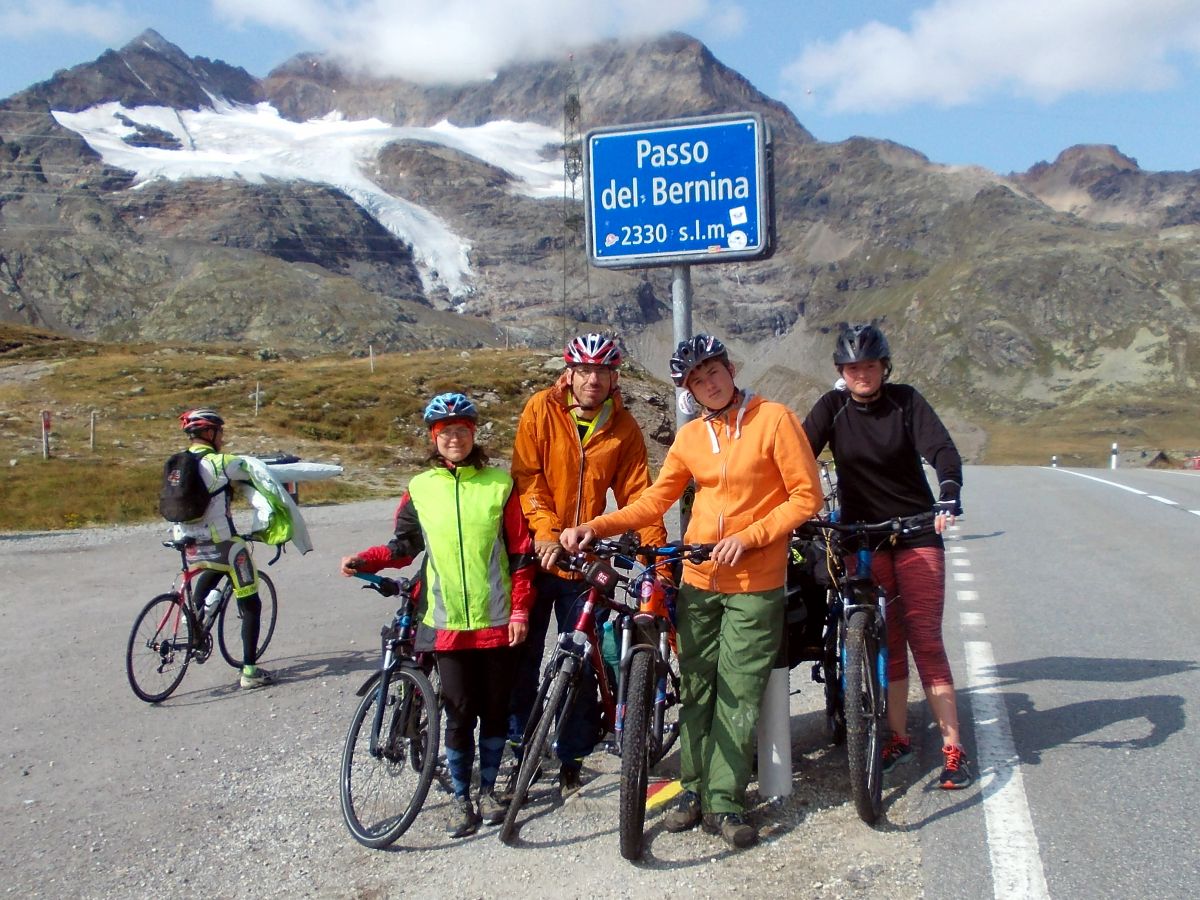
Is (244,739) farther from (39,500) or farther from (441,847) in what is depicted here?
(39,500)

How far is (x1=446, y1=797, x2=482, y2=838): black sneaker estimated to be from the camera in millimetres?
4580

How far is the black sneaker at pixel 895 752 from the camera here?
5.09 m

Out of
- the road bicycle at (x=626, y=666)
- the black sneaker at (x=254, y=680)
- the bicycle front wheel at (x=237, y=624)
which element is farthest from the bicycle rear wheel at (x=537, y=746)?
the bicycle front wheel at (x=237, y=624)

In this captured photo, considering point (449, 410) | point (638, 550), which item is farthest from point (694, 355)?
point (449, 410)

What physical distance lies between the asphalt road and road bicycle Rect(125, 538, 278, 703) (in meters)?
0.18

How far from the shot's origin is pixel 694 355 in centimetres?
452

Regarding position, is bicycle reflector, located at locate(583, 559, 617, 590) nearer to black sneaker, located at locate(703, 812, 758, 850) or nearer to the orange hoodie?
the orange hoodie

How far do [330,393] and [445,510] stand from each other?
3917 cm

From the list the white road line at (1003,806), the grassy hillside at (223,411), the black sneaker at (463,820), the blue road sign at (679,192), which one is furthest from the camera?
the grassy hillside at (223,411)

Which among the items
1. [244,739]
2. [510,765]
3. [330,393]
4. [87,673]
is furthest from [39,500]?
[330,393]

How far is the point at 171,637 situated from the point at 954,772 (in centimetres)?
499

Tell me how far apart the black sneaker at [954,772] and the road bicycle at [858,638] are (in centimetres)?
31

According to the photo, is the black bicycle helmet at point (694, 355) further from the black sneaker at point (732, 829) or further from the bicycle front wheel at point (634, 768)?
the black sneaker at point (732, 829)

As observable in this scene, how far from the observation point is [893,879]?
13.1 feet
